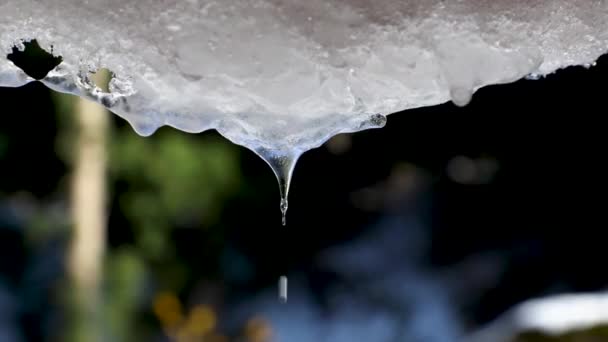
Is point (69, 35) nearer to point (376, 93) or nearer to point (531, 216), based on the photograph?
point (376, 93)

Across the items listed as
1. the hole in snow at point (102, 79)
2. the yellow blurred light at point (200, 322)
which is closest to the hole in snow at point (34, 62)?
the hole in snow at point (102, 79)

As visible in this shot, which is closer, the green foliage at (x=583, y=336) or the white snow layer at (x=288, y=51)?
the white snow layer at (x=288, y=51)

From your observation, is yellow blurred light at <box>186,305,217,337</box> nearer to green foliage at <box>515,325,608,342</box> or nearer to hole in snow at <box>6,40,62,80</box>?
green foliage at <box>515,325,608,342</box>

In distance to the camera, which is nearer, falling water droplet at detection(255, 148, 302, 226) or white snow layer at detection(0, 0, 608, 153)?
white snow layer at detection(0, 0, 608, 153)

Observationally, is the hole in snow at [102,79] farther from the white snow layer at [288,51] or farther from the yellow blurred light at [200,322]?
the yellow blurred light at [200,322]

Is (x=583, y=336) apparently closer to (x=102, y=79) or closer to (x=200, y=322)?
(x=200, y=322)

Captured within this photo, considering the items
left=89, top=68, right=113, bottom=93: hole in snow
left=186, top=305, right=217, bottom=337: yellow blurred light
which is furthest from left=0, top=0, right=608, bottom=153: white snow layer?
left=186, top=305, right=217, bottom=337: yellow blurred light

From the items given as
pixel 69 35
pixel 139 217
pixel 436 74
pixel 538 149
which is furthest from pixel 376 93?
pixel 538 149
